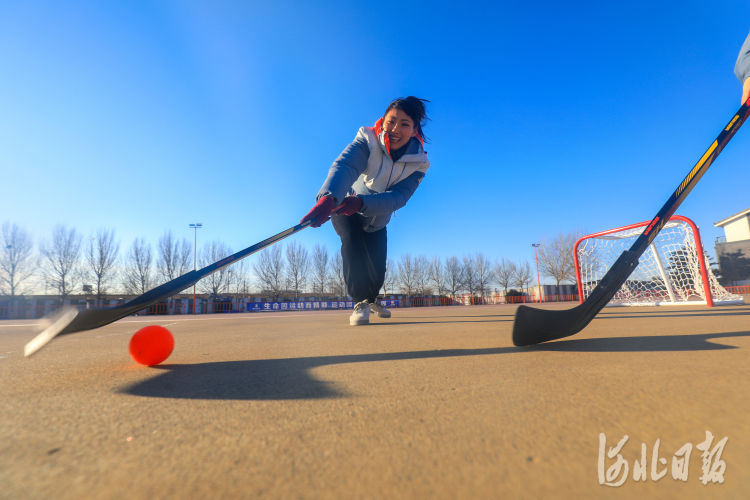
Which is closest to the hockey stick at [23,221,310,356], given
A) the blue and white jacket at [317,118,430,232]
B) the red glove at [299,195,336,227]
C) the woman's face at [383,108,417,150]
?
the red glove at [299,195,336,227]

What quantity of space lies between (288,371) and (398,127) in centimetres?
227

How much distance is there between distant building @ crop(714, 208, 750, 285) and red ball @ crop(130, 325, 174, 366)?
150 feet

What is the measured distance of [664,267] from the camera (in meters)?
8.36

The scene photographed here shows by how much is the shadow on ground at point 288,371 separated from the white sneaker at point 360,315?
170 cm

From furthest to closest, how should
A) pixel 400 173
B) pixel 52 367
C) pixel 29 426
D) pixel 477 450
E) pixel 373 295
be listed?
pixel 373 295, pixel 400 173, pixel 52 367, pixel 29 426, pixel 477 450

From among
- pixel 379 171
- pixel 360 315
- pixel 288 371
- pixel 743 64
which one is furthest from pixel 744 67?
pixel 288 371

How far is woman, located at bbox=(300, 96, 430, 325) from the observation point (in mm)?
2490

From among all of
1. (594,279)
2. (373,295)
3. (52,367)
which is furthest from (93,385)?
(594,279)

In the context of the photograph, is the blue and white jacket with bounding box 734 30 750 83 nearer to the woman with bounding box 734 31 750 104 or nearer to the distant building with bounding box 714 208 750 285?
the woman with bounding box 734 31 750 104

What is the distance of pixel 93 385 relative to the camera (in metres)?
0.99

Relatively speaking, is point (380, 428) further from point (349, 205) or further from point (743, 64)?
point (743, 64)

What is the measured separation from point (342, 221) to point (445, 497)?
2869 millimetres

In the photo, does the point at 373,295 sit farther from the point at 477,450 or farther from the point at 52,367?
the point at 477,450

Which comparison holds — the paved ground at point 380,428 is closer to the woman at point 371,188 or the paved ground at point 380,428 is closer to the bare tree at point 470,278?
the woman at point 371,188
